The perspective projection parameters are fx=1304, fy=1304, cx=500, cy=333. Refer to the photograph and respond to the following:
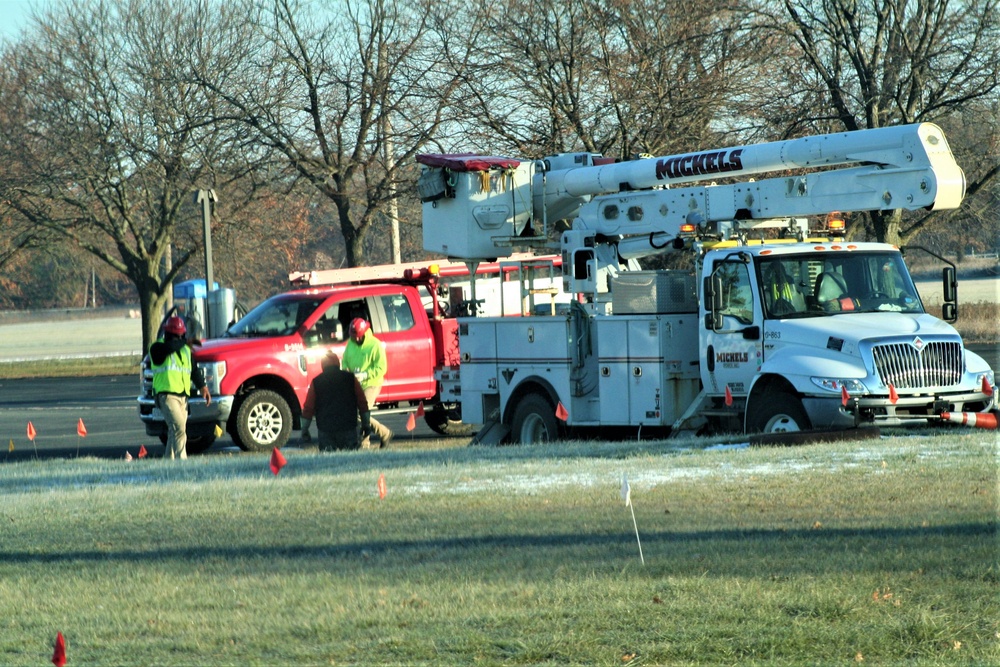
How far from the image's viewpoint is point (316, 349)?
18.0 metres

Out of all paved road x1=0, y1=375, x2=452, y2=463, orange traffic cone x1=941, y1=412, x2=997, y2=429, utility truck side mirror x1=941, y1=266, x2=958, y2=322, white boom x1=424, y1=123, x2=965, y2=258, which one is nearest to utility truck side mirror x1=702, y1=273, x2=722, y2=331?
white boom x1=424, y1=123, x2=965, y2=258

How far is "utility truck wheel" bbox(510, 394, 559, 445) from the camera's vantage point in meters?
14.9

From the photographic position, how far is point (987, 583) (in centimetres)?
652

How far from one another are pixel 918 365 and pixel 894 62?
1558cm

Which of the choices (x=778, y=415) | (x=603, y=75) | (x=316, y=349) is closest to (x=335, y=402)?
(x=316, y=349)

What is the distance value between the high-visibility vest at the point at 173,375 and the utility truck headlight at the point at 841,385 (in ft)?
25.5

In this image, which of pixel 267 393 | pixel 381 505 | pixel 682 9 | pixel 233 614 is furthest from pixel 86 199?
pixel 233 614

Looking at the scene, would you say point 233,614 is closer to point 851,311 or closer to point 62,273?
point 851,311

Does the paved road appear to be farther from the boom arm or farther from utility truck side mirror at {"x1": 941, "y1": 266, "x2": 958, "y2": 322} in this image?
utility truck side mirror at {"x1": 941, "y1": 266, "x2": 958, "y2": 322}

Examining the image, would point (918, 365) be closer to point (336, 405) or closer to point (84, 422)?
point (336, 405)

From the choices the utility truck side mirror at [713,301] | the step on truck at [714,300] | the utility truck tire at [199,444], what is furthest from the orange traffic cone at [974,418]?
the utility truck tire at [199,444]

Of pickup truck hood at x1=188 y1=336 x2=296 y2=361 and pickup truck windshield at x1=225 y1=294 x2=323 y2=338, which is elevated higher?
pickup truck windshield at x1=225 y1=294 x2=323 y2=338

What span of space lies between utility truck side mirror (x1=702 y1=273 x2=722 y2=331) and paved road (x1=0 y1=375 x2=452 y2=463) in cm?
598

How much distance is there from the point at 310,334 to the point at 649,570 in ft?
38.1
